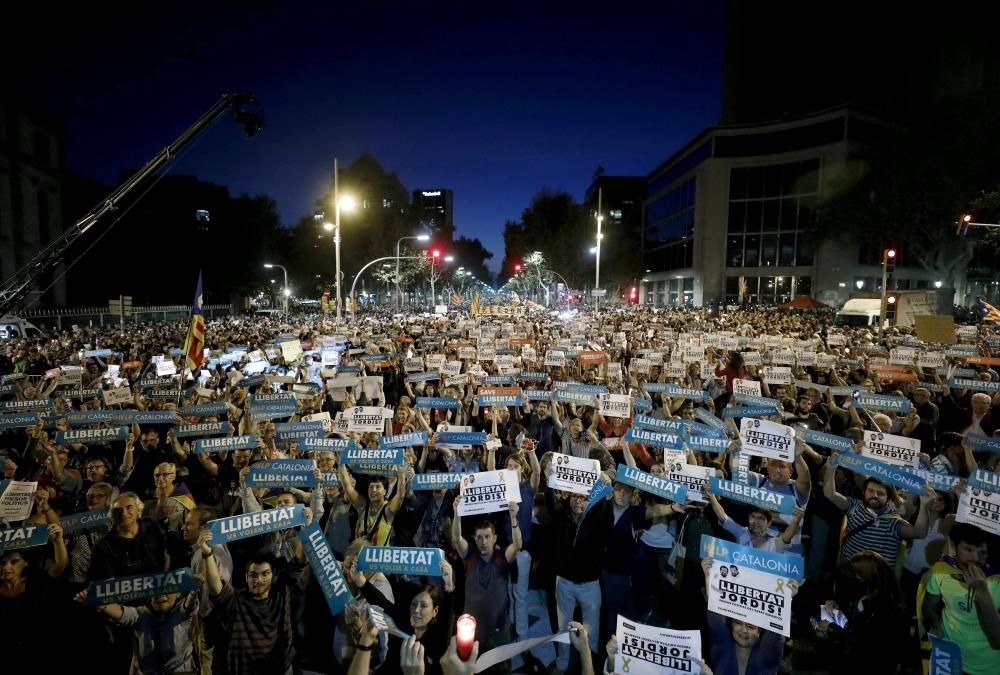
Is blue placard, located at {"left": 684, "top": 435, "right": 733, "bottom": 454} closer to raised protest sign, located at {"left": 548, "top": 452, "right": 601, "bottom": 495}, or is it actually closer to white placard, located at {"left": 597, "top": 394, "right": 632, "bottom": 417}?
white placard, located at {"left": 597, "top": 394, "right": 632, "bottom": 417}

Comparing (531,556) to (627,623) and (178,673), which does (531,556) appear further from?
(178,673)

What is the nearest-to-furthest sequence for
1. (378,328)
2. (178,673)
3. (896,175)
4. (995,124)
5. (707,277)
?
1. (178,673)
2. (378,328)
3. (995,124)
4. (896,175)
5. (707,277)

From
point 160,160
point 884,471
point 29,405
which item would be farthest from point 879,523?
point 160,160

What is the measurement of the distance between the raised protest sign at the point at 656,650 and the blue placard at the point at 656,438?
105 inches

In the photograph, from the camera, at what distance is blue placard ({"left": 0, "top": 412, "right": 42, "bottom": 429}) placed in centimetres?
704

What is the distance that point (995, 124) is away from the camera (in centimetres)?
3512

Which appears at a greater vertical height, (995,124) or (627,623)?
(995,124)

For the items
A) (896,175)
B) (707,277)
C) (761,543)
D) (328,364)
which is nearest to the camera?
(761,543)

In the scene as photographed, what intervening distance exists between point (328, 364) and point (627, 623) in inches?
514

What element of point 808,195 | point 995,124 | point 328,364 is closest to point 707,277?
point 808,195

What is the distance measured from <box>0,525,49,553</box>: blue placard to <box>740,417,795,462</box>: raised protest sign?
6.11 meters

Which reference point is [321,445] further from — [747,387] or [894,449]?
[747,387]

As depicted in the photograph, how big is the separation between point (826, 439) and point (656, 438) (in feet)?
6.46

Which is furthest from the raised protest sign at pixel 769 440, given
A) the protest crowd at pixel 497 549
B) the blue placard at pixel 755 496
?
the blue placard at pixel 755 496
